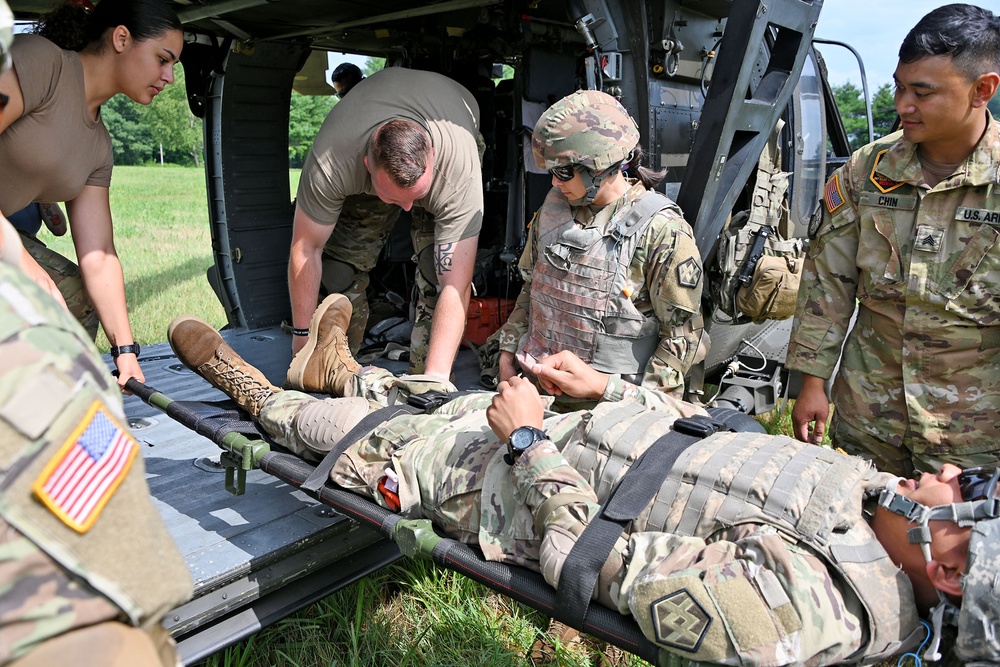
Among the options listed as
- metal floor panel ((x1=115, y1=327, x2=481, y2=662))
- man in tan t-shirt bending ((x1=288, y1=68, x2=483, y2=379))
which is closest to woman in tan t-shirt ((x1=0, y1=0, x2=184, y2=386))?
metal floor panel ((x1=115, y1=327, x2=481, y2=662))

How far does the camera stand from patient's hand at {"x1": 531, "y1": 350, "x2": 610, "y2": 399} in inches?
106

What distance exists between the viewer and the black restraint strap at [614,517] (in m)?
1.77

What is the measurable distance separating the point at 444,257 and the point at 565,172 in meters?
0.83

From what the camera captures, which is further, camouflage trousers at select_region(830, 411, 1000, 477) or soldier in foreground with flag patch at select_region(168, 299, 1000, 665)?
camouflage trousers at select_region(830, 411, 1000, 477)

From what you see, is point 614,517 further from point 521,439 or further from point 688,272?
point 688,272

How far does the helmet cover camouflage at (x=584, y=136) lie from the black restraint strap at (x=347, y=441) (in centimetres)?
101

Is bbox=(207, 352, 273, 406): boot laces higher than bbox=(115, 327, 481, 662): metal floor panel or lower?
higher

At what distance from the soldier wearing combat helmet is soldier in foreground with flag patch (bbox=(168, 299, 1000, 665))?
13.1 inches

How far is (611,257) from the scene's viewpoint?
2.79 m

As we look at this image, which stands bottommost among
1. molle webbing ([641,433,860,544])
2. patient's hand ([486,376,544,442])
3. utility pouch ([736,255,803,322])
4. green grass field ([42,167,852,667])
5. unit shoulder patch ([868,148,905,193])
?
green grass field ([42,167,852,667])

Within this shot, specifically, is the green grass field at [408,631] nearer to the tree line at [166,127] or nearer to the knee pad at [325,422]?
the knee pad at [325,422]

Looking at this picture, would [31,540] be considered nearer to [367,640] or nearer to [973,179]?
[367,640]

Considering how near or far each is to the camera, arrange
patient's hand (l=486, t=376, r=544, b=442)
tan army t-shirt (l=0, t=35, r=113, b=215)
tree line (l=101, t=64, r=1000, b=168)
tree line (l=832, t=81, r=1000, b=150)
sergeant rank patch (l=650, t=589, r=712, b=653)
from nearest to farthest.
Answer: sergeant rank patch (l=650, t=589, r=712, b=653), patient's hand (l=486, t=376, r=544, b=442), tan army t-shirt (l=0, t=35, r=113, b=215), tree line (l=832, t=81, r=1000, b=150), tree line (l=101, t=64, r=1000, b=168)

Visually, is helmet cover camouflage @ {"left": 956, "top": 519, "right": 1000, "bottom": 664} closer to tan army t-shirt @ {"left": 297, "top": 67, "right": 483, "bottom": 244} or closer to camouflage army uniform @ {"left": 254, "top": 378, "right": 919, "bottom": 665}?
camouflage army uniform @ {"left": 254, "top": 378, "right": 919, "bottom": 665}
